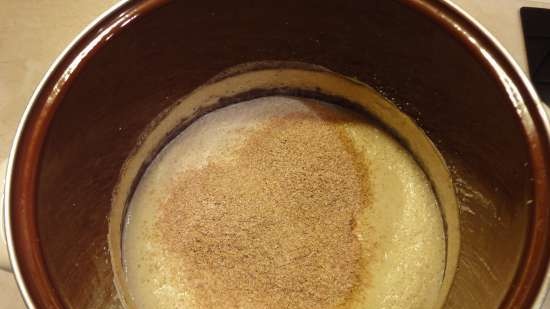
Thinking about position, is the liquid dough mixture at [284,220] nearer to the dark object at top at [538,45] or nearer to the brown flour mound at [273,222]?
the brown flour mound at [273,222]

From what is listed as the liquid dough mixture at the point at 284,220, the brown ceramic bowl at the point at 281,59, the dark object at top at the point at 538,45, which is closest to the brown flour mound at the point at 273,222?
the liquid dough mixture at the point at 284,220

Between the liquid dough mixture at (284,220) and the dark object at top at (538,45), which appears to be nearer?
the liquid dough mixture at (284,220)

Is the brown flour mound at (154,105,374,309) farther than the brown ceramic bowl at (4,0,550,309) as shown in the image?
Yes

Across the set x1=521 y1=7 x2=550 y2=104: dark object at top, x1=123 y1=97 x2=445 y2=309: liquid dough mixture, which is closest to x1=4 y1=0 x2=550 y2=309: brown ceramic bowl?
x1=123 y1=97 x2=445 y2=309: liquid dough mixture

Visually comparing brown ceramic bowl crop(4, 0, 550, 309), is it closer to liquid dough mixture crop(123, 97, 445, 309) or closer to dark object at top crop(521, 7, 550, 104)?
liquid dough mixture crop(123, 97, 445, 309)

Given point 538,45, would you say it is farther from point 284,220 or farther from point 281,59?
point 284,220

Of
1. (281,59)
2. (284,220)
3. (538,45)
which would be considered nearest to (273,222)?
(284,220)
